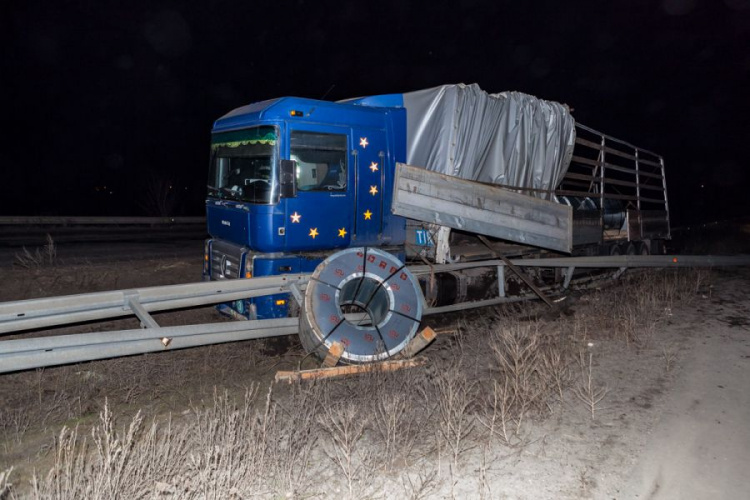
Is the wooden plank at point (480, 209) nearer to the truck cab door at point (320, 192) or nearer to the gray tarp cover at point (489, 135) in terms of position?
the gray tarp cover at point (489, 135)

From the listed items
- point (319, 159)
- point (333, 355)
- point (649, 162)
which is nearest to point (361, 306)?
point (333, 355)

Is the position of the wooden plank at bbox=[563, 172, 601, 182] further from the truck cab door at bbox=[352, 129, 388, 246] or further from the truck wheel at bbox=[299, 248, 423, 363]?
the truck wheel at bbox=[299, 248, 423, 363]

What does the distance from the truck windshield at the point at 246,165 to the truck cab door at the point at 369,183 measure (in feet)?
3.70

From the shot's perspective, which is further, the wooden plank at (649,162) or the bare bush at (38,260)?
the wooden plank at (649,162)

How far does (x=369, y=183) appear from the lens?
23.3ft

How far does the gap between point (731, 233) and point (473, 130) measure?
20.7 metres

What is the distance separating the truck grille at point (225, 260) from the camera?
6922 mm

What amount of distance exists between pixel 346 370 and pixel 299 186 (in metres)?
2.40

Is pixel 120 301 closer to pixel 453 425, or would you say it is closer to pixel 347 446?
pixel 347 446

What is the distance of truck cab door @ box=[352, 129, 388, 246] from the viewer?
699cm

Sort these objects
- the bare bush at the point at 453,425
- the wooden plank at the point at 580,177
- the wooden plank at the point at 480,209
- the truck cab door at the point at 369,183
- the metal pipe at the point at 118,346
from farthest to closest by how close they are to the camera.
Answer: the wooden plank at the point at 580,177, the truck cab door at the point at 369,183, the wooden plank at the point at 480,209, the metal pipe at the point at 118,346, the bare bush at the point at 453,425

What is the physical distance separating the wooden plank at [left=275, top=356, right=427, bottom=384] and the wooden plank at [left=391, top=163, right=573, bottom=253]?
1.94 m

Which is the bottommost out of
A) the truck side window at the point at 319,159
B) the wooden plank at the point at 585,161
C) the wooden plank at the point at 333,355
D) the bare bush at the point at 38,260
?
the wooden plank at the point at 333,355

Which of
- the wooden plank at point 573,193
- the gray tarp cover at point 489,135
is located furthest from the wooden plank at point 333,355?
the wooden plank at point 573,193
